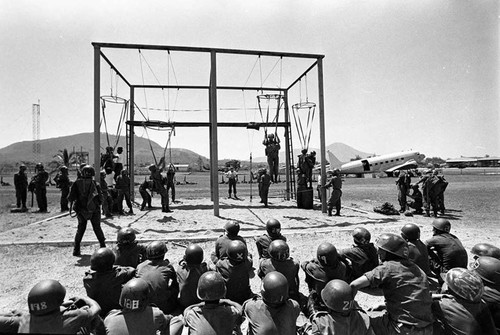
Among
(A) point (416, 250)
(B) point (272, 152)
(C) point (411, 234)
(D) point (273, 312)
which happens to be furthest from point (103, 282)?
(B) point (272, 152)

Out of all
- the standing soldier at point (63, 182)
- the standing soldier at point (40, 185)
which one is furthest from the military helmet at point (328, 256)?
the standing soldier at point (40, 185)

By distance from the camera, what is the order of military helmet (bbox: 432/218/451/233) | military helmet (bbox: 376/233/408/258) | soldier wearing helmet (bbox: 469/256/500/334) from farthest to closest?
military helmet (bbox: 432/218/451/233) < military helmet (bbox: 376/233/408/258) < soldier wearing helmet (bbox: 469/256/500/334)

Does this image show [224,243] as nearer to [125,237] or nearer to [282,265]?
[282,265]

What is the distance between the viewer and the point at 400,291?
2.76m

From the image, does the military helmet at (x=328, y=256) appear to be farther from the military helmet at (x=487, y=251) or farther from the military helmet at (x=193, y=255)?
the military helmet at (x=487, y=251)

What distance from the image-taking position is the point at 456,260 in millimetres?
4082

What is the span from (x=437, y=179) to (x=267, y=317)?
11322 mm

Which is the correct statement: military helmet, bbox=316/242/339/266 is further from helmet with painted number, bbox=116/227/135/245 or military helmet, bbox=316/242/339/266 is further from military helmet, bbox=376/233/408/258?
helmet with painted number, bbox=116/227/135/245

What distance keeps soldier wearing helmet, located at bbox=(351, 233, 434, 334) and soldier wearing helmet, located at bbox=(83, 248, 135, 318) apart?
273 cm

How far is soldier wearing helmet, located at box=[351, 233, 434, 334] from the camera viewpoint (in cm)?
262

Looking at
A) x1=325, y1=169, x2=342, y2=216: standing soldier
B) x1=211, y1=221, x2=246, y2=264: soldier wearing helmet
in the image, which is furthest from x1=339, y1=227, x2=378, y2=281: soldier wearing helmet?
x1=325, y1=169, x2=342, y2=216: standing soldier

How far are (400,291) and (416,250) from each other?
4.47ft

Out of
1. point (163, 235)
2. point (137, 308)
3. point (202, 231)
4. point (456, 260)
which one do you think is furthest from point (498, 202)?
point (137, 308)

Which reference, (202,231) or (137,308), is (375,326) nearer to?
(137,308)
